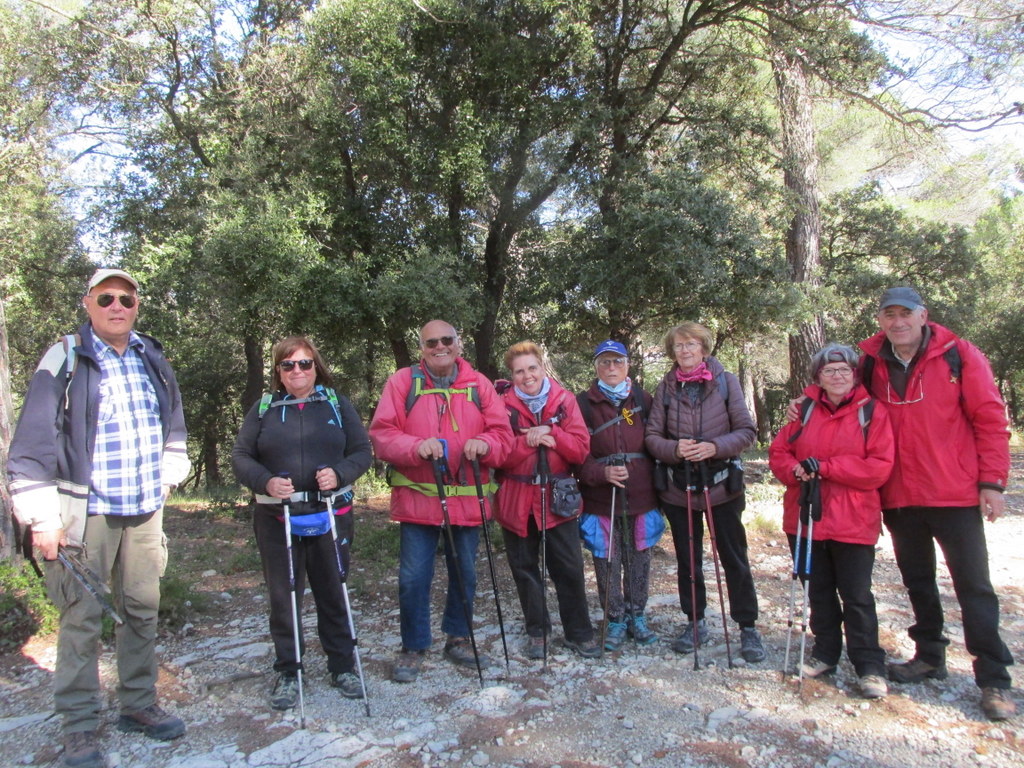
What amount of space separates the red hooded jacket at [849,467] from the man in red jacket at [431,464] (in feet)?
5.80

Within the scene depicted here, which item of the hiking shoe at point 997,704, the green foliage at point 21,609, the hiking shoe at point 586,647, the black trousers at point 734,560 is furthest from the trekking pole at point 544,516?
the green foliage at point 21,609

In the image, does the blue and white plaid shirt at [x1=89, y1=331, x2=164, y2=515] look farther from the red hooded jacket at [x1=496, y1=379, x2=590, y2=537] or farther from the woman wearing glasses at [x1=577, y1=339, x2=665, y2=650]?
the woman wearing glasses at [x1=577, y1=339, x2=665, y2=650]

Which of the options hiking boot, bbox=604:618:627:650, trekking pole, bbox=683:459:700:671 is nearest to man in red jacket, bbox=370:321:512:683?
hiking boot, bbox=604:618:627:650

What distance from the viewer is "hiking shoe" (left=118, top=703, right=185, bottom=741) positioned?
341 cm

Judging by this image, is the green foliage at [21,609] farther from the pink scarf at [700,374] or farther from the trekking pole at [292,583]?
the pink scarf at [700,374]

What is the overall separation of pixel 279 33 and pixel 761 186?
714cm

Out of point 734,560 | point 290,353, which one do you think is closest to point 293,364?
point 290,353

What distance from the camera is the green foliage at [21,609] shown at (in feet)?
15.0

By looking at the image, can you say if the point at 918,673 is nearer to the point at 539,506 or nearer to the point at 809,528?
the point at 809,528

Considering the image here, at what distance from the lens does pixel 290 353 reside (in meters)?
3.93

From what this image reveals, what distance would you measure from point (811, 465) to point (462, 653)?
231 cm

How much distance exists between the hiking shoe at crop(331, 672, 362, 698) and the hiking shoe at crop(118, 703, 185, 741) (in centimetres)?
80

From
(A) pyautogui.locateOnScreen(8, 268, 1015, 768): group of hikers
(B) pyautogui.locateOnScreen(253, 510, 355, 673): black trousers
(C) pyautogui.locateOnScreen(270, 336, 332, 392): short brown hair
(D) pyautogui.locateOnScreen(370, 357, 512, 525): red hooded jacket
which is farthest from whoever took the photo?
(D) pyautogui.locateOnScreen(370, 357, 512, 525): red hooded jacket

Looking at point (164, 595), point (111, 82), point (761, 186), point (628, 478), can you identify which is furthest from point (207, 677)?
point (111, 82)
